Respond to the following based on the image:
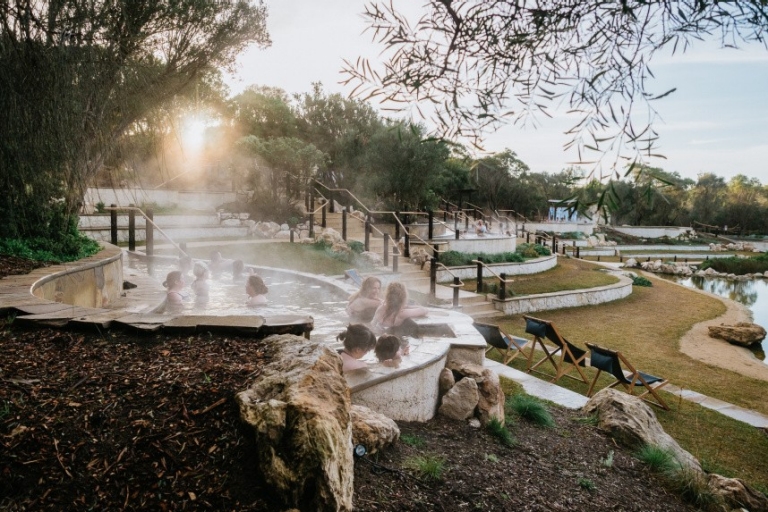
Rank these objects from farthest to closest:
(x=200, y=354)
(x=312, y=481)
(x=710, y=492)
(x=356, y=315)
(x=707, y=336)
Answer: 1. (x=707, y=336)
2. (x=356, y=315)
3. (x=710, y=492)
4. (x=200, y=354)
5. (x=312, y=481)

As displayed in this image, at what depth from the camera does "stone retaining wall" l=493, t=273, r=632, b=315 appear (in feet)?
40.9

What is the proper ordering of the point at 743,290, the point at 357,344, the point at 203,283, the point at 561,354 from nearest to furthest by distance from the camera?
the point at 357,344 < the point at 561,354 < the point at 203,283 < the point at 743,290

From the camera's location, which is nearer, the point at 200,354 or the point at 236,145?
the point at 200,354

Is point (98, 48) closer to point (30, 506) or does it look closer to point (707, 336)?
point (30, 506)

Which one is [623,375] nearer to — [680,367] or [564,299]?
[680,367]

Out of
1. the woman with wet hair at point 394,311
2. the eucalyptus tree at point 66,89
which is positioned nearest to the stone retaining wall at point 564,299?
the woman with wet hair at point 394,311

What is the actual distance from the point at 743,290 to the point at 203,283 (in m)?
24.7

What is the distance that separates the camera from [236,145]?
23.0 meters

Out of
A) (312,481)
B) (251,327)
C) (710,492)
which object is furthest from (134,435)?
(710,492)

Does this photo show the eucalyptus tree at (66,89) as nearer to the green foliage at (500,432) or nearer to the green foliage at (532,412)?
the green foliage at (500,432)

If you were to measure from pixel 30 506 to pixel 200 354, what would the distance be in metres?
1.16

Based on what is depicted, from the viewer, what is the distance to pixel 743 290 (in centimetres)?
2191

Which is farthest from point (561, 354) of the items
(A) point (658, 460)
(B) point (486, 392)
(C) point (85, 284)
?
(C) point (85, 284)

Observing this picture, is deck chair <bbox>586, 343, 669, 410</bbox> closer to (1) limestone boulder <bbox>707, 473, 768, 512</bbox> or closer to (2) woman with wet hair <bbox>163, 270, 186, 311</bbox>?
(1) limestone boulder <bbox>707, 473, 768, 512</bbox>
